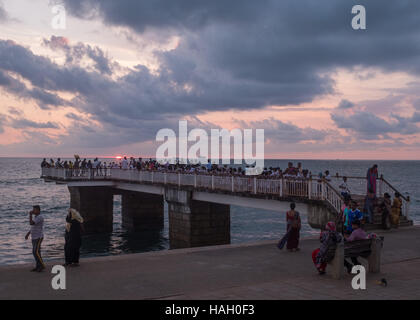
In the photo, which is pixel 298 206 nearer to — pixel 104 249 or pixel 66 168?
pixel 104 249

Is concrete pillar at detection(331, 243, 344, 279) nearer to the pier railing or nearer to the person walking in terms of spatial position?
the person walking

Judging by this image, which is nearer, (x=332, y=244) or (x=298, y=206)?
(x=332, y=244)

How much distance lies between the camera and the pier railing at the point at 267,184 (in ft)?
54.6

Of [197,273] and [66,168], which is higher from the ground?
[66,168]

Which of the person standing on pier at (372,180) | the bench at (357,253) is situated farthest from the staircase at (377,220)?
the bench at (357,253)

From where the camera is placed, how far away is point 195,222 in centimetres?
2559

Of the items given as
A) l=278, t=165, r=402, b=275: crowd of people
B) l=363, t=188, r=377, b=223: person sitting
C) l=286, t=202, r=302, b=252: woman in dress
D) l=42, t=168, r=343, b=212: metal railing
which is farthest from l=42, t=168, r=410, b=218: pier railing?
l=286, t=202, r=302, b=252: woman in dress

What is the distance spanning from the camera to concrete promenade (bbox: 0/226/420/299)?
8.11 m

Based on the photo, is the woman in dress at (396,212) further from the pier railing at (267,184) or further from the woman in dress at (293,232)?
the woman in dress at (293,232)

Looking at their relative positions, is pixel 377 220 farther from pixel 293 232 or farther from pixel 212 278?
pixel 212 278

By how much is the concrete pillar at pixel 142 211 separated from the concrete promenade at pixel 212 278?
25853 mm
